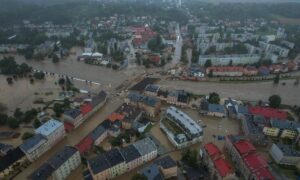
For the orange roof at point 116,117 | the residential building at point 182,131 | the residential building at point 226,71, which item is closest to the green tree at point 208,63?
the residential building at point 226,71

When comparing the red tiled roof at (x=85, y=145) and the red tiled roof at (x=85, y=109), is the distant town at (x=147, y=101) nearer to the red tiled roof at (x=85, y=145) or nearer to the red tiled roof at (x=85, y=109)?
the red tiled roof at (x=85, y=145)

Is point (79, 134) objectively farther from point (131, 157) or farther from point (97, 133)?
point (131, 157)

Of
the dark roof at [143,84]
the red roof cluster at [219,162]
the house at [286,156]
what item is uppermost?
the dark roof at [143,84]

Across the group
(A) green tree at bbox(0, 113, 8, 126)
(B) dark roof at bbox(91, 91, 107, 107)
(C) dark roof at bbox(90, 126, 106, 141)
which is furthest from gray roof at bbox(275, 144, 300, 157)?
(A) green tree at bbox(0, 113, 8, 126)

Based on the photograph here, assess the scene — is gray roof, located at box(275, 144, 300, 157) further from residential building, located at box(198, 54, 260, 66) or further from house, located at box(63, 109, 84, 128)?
residential building, located at box(198, 54, 260, 66)

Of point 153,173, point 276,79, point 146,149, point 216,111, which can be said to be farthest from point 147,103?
point 276,79

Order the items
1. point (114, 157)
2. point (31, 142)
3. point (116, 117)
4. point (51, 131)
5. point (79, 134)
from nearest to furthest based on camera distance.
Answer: point (114, 157) → point (31, 142) → point (51, 131) → point (79, 134) → point (116, 117)

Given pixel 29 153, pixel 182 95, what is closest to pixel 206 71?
pixel 182 95
